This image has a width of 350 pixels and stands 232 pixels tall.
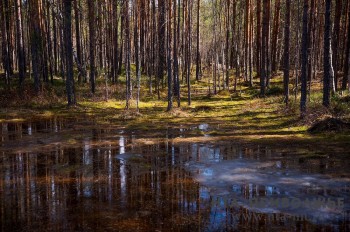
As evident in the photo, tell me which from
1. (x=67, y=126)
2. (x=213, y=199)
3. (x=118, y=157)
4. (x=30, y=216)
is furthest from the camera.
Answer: (x=67, y=126)

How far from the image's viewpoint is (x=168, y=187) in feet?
28.2

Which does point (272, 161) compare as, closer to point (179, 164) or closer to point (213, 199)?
point (179, 164)

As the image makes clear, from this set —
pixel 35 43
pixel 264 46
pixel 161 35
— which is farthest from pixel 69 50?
pixel 264 46

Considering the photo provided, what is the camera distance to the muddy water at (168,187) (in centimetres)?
656

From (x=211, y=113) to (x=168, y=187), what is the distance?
1432cm

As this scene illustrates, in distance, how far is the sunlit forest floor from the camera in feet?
48.9

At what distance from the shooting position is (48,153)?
12.3m

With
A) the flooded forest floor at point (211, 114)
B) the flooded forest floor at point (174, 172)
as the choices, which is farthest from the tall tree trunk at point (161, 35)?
the flooded forest floor at point (174, 172)

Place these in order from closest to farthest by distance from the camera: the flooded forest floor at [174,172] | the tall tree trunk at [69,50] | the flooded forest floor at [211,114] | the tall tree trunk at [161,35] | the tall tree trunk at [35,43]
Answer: the flooded forest floor at [174,172]
the flooded forest floor at [211,114]
the tall tree trunk at [69,50]
the tall tree trunk at [35,43]
the tall tree trunk at [161,35]

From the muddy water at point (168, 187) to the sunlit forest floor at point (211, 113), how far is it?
2.44 meters

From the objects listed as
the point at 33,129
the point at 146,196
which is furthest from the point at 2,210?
the point at 33,129

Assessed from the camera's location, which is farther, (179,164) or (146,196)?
(179,164)

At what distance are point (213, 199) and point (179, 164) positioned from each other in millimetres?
3137

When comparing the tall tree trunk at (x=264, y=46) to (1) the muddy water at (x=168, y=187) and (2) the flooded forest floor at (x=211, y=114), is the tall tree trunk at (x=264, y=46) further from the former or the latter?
(1) the muddy water at (x=168, y=187)
